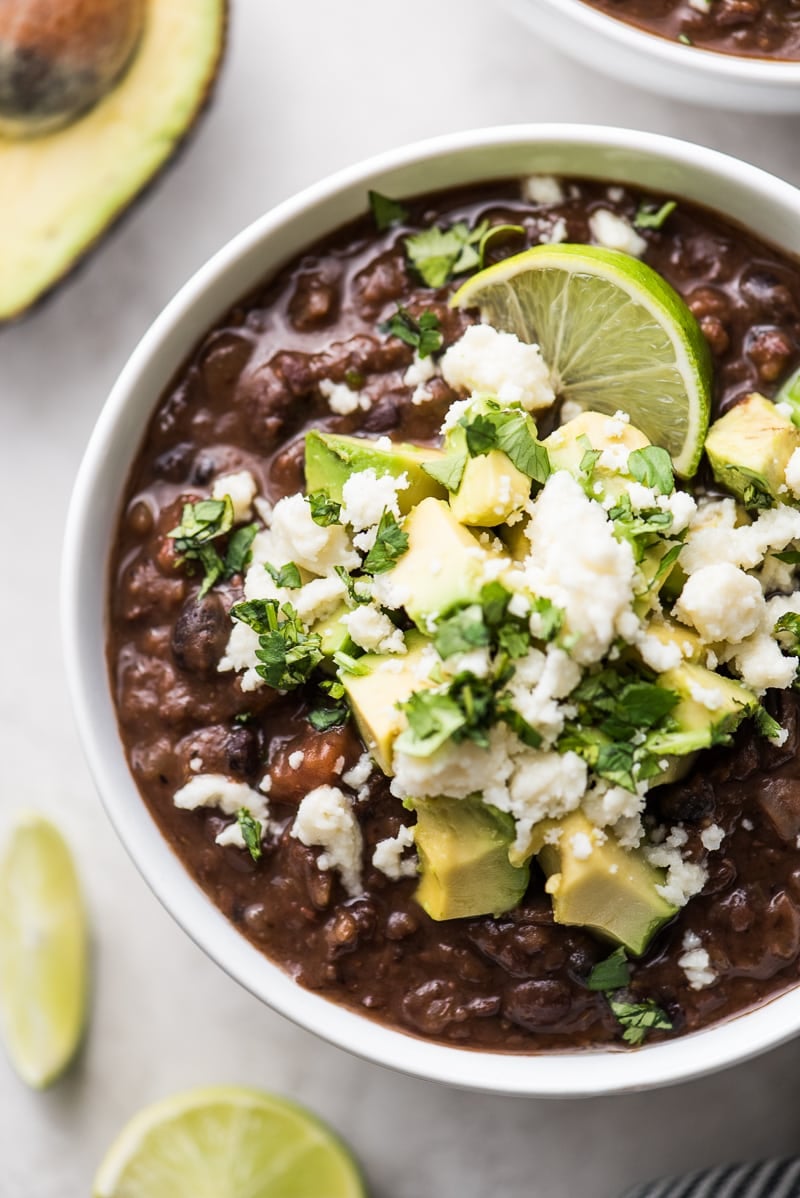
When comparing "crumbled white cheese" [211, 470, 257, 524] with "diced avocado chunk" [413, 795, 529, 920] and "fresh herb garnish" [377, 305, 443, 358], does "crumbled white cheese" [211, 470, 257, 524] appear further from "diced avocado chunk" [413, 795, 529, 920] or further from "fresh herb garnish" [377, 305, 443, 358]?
"diced avocado chunk" [413, 795, 529, 920]

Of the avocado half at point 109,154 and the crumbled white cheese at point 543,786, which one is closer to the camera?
the crumbled white cheese at point 543,786

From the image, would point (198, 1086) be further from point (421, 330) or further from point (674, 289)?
point (674, 289)

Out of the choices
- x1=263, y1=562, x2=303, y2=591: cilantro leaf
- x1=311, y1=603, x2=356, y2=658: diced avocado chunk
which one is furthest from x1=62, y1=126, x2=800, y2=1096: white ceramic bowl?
x1=311, y1=603, x2=356, y2=658: diced avocado chunk

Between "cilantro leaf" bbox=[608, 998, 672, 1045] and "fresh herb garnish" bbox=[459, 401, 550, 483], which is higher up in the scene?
"fresh herb garnish" bbox=[459, 401, 550, 483]

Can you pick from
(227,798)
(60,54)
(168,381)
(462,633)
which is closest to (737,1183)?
(227,798)

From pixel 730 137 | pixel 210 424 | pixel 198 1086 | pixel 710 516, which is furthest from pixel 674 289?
pixel 198 1086

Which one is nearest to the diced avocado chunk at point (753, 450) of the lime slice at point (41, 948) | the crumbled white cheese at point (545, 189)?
the crumbled white cheese at point (545, 189)

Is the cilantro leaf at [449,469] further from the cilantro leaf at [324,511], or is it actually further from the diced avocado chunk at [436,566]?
the cilantro leaf at [324,511]
